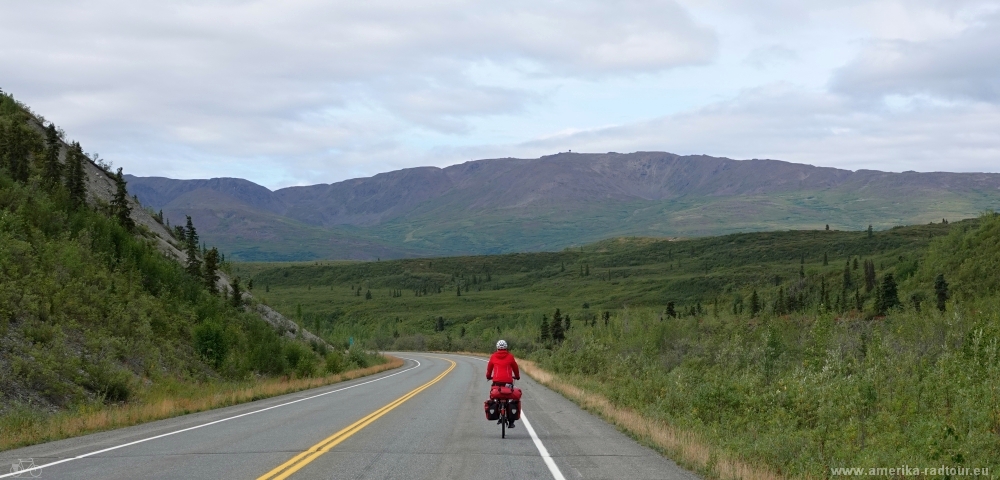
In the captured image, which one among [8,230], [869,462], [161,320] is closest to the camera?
[869,462]

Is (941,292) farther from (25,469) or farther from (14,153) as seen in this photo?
(25,469)

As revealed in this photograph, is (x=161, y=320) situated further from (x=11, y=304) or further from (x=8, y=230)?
(x=11, y=304)

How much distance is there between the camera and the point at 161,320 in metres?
31.3

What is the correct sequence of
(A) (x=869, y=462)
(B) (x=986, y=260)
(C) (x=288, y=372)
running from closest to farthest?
(A) (x=869, y=462) → (C) (x=288, y=372) → (B) (x=986, y=260)

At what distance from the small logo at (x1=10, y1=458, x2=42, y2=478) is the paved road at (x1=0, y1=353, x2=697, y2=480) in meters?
0.10

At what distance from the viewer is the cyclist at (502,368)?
56.1 ft

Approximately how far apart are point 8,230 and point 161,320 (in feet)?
21.5

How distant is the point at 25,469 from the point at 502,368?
9.00 metres

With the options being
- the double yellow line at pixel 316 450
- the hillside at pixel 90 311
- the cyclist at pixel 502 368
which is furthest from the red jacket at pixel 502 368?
the hillside at pixel 90 311

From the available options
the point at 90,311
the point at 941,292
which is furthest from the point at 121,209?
the point at 941,292

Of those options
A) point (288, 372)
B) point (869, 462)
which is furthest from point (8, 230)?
point (869, 462)

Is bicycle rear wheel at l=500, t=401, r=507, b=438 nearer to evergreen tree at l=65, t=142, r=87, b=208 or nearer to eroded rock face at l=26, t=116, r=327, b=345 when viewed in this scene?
evergreen tree at l=65, t=142, r=87, b=208

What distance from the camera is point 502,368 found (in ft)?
56.2

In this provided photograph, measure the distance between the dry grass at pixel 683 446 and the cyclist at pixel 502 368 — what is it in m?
2.84
